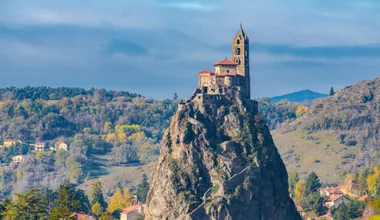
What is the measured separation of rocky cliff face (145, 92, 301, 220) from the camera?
177750 mm

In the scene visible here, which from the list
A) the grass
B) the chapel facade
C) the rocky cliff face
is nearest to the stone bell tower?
the chapel facade

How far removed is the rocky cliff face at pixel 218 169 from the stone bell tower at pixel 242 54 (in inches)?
153

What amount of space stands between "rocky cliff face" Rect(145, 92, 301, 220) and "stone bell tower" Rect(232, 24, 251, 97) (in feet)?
12.7

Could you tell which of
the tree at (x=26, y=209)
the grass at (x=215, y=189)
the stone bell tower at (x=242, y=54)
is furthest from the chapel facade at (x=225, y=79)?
the tree at (x=26, y=209)

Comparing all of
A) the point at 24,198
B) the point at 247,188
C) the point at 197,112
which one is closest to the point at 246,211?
the point at 247,188

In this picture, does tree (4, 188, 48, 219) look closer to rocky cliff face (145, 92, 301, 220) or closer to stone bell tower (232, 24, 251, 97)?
rocky cliff face (145, 92, 301, 220)

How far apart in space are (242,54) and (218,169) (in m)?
18.7

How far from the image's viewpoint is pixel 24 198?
147625mm

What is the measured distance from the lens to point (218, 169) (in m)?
179

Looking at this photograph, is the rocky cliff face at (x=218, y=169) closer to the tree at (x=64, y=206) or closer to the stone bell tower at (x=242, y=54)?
the stone bell tower at (x=242, y=54)

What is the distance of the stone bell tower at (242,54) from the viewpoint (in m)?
186

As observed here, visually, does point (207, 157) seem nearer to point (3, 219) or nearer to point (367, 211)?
point (367, 211)

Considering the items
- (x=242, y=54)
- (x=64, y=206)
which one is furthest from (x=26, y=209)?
(x=242, y=54)

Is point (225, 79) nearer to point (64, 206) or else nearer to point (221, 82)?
point (221, 82)
